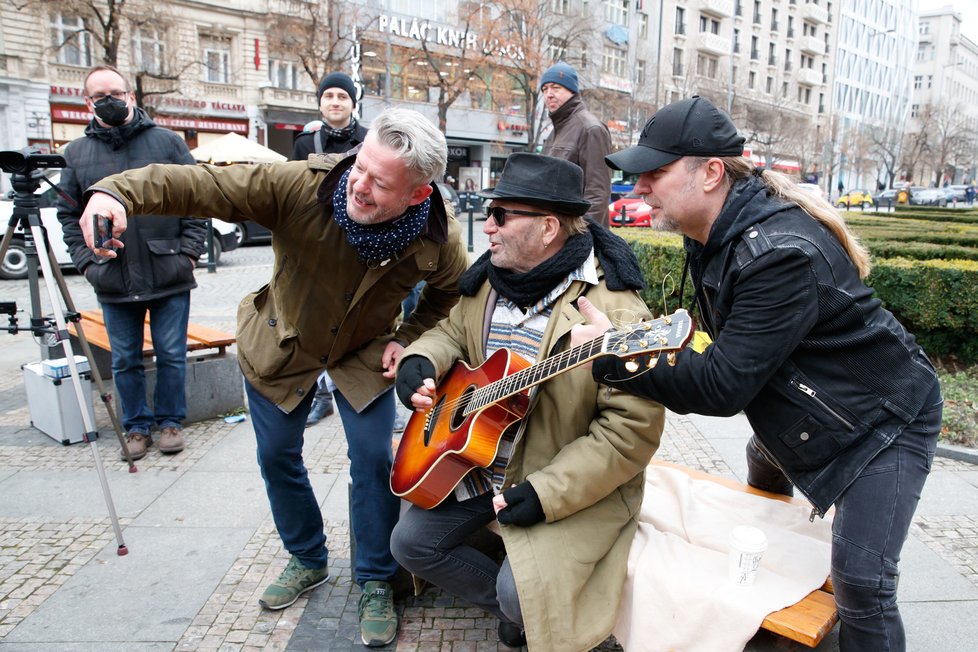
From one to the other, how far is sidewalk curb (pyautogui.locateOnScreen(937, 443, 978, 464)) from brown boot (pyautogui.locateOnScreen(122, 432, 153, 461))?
5146 millimetres

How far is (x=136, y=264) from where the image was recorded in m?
4.48

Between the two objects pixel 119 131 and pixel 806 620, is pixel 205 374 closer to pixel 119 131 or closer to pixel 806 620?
pixel 119 131

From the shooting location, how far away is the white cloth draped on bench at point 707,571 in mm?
2195

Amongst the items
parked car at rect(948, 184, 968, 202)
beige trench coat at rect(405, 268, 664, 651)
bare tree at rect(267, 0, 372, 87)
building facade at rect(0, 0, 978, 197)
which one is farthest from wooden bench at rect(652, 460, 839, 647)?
parked car at rect(948, 184, 968, 202)

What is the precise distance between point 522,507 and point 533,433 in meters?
0.30

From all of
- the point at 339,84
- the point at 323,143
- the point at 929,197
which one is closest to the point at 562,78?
the point at 339,84

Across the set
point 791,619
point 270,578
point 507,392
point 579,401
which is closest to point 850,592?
point 791,619

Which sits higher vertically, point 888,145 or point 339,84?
point 888,145

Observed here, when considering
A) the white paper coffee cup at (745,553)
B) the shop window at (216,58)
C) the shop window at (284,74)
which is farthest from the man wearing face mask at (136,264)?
the shop window at (284,74)

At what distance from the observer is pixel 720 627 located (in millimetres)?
2188

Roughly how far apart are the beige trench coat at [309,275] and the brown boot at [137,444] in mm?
2119

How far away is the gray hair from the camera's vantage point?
7.93 feet

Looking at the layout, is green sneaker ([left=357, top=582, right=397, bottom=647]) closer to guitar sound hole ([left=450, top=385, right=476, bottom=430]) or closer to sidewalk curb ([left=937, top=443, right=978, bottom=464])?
guitar sound hole ([left=450, top=385, right=476, bottom=430])

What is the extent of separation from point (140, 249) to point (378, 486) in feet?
8.58
